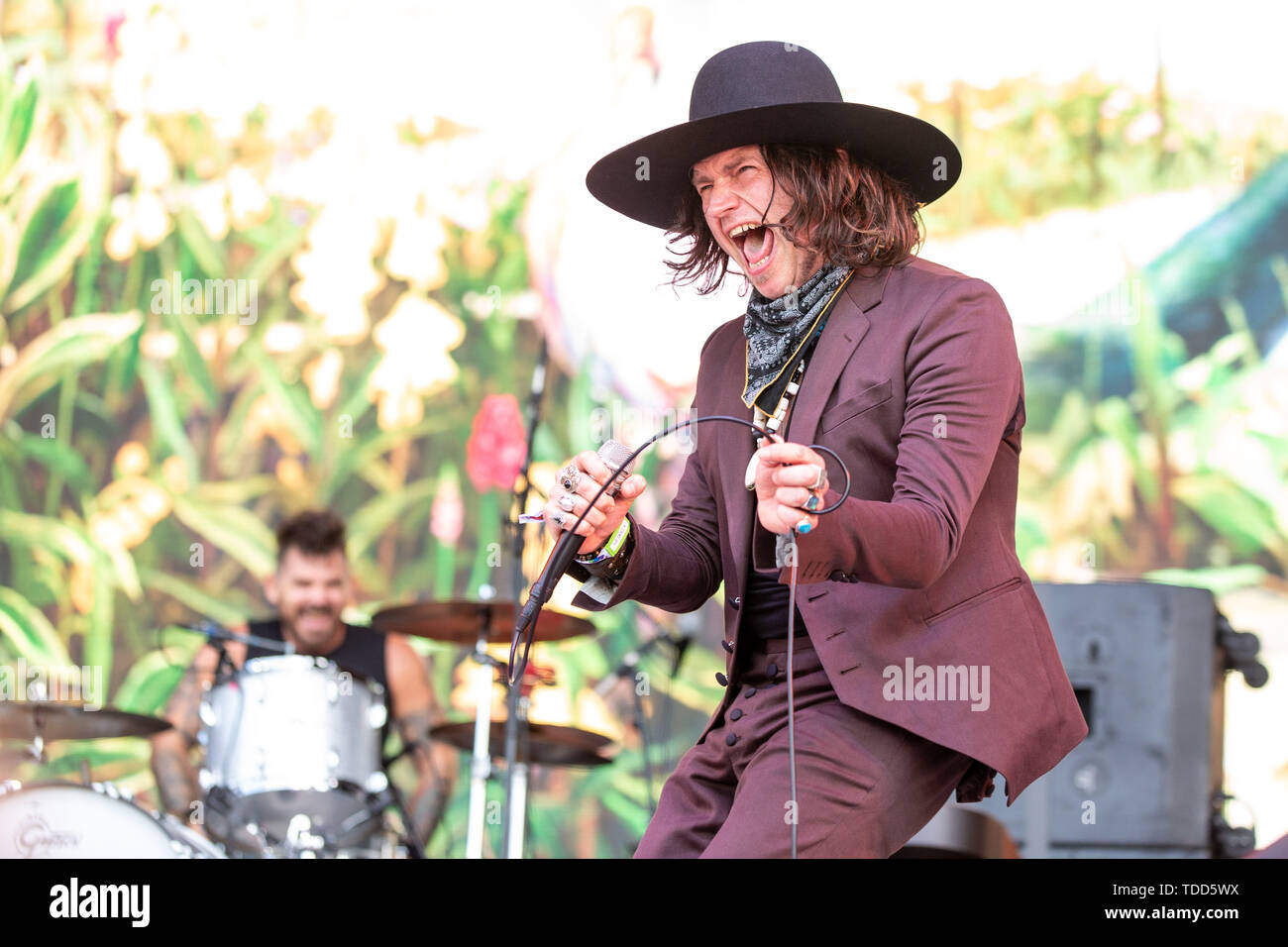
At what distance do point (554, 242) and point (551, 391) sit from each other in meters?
0.59

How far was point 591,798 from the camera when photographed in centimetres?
559

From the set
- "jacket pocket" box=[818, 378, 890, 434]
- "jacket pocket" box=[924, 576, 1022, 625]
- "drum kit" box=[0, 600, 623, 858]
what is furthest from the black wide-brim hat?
"drum kit" box=[0, 600, 623, 858]

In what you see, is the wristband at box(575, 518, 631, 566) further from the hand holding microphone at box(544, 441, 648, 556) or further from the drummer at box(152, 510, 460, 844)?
the drummer at box(152, 510, 460, 844)

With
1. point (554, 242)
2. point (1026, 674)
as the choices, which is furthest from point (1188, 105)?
point (1026, 674)

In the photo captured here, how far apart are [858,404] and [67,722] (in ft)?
10.7

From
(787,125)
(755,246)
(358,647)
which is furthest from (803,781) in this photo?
(358,647)

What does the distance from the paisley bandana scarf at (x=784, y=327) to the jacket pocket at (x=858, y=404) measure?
0.45 feet

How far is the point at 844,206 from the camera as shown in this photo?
222cm

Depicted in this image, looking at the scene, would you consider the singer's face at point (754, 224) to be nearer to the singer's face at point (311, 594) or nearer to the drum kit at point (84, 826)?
the drum kit at point (84, 826)

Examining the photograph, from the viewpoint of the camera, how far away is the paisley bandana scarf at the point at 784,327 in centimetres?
216

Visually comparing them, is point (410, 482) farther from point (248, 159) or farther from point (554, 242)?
point (248, 159)

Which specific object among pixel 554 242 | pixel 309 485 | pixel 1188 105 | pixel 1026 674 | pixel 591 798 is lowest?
pixel 591 798

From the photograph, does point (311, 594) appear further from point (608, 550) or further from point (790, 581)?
point (790, 581)
